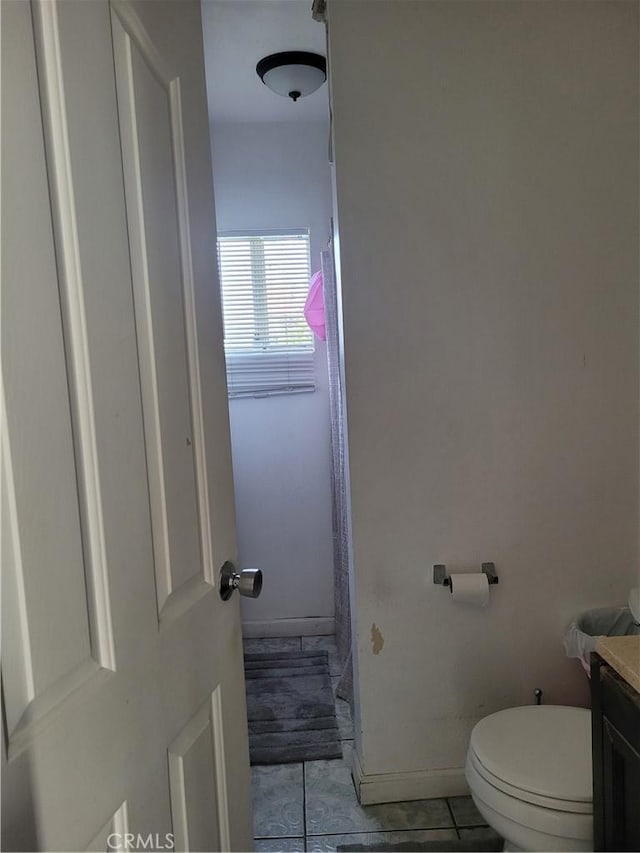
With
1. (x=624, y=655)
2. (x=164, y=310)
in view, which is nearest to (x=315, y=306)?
(x=164, y=310)

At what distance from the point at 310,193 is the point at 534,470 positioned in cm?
163

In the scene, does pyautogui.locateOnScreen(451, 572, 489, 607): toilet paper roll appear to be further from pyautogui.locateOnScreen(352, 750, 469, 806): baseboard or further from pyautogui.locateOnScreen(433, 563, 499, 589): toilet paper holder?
pyautogui.locateOnScreen(352, 750, 469, 806): baseboard

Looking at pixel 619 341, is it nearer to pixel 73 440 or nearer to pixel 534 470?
pixel 534 470

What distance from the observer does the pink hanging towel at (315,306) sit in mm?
2512

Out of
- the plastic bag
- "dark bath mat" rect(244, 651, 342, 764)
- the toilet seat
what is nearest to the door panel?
the toilet seat

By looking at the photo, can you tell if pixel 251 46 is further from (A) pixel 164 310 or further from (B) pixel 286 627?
(B) pixel 286 627

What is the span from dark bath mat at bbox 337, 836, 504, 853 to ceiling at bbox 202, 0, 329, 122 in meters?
2.41

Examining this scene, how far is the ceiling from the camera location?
1.76 m

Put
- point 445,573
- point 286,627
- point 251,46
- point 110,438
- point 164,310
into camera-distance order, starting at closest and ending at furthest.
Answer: point 110,438, point 164,310, point 445,573, point 251,46, point 286,627

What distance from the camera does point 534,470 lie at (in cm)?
170

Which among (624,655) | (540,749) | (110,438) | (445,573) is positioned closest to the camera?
(110,438)

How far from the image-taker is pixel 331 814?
174 cm

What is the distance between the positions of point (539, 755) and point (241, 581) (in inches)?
34.6

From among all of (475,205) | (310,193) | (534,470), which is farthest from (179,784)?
(310,193)
